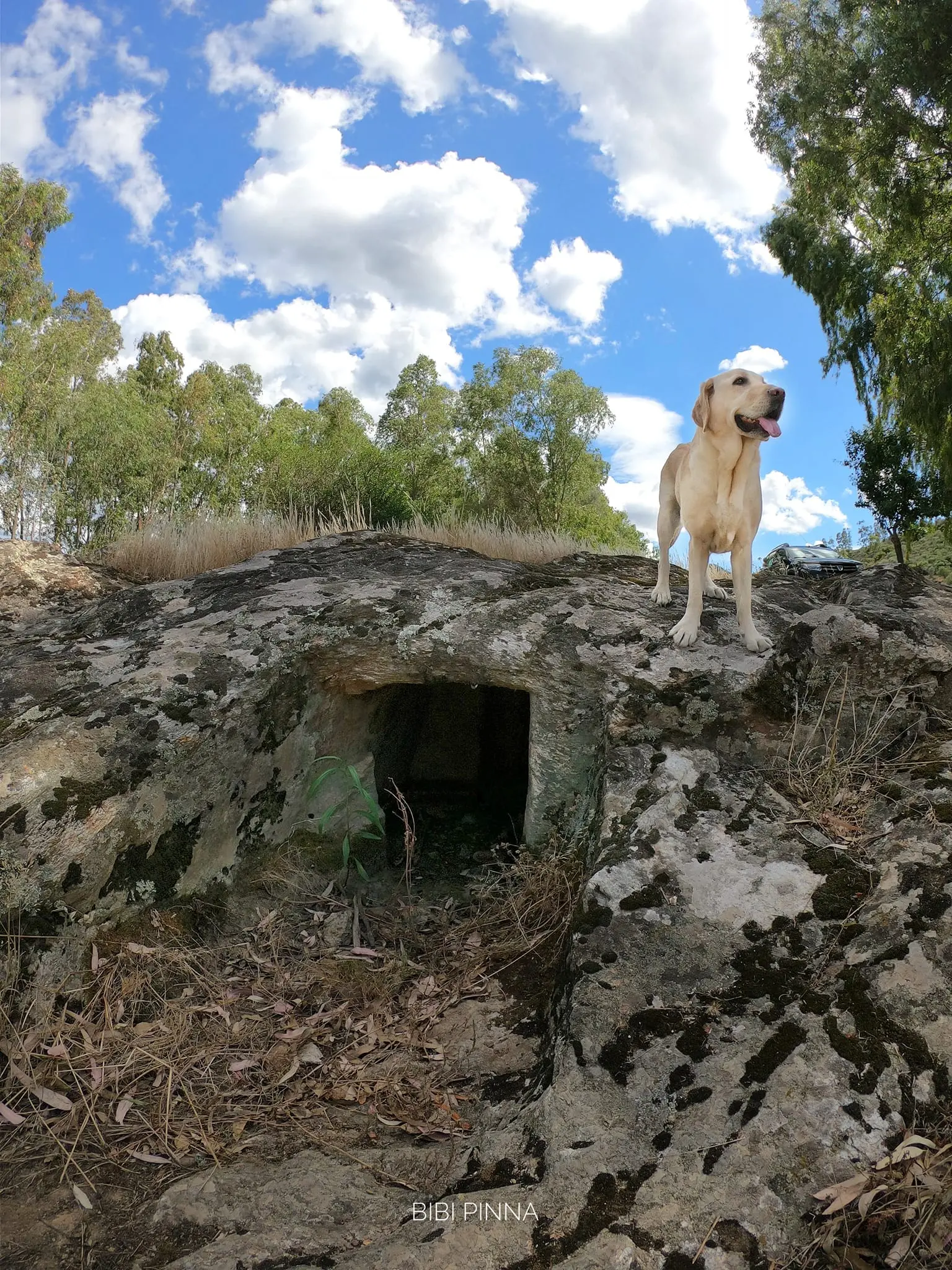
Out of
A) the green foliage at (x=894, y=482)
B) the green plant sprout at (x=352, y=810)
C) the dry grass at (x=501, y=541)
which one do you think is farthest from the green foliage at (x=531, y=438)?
the green plant sprout at (x=352, y=810)

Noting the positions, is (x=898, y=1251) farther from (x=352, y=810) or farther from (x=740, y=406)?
(x=352, y=810)

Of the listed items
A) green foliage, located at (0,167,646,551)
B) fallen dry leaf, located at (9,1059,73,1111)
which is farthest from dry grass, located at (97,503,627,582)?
green foliage, located at (0,167,646,551)

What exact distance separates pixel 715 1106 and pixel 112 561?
23.6 ft

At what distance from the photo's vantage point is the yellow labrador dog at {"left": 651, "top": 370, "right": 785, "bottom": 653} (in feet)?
12.9

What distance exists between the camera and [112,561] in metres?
8.10

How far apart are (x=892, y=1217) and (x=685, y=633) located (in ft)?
9.19

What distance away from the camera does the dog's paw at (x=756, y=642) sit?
4.58 m

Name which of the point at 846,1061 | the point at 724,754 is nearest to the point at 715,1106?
the point at 846,1061

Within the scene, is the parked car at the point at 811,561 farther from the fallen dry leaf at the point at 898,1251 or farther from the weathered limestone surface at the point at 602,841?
the fallen dry leaf at the point at 898,1251

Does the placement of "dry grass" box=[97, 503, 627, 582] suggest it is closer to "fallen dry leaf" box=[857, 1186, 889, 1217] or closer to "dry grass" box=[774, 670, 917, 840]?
"dry grass" box=[774, 670, 917, 840]

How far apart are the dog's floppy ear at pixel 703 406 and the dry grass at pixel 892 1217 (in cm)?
298

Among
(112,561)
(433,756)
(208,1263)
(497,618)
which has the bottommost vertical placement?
(208,1263)

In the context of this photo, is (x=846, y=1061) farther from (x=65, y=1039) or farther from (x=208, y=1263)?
(x=65, y=1039)

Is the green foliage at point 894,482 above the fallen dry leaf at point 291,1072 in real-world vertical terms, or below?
above
